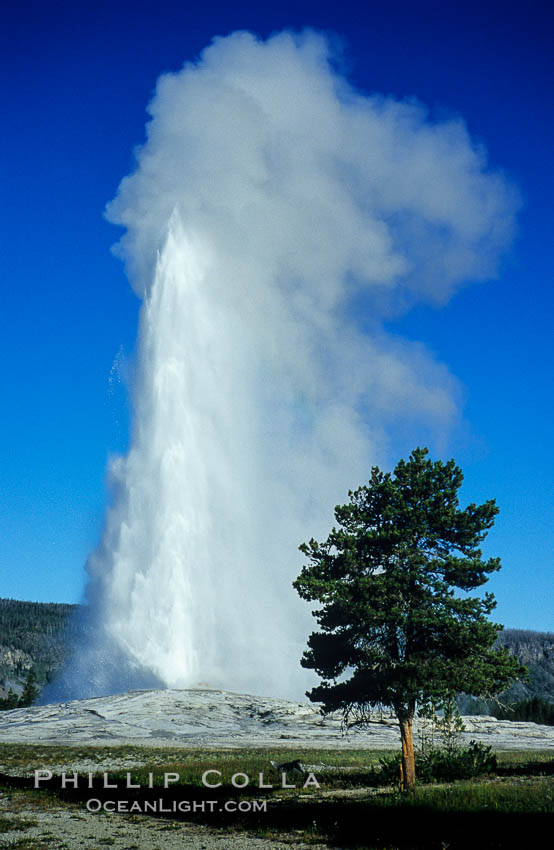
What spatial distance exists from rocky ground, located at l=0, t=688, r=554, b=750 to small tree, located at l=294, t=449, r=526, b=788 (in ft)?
83.5

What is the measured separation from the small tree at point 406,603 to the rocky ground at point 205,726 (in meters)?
25.4

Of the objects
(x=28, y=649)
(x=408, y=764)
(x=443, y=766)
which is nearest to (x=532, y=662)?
(x=28, y=649)

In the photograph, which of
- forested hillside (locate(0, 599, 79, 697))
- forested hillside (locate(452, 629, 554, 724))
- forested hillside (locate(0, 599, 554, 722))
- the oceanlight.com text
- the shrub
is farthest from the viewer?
forested hillside (locate(0, 599, 79, 697))

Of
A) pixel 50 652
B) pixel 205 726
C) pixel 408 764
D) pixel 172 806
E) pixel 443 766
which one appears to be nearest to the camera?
pixel 172 806

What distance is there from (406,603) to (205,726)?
43.7m

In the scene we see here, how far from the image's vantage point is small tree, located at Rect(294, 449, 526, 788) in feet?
80.5

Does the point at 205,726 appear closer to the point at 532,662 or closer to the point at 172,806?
the point at 172,806

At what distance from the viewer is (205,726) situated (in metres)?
62.6

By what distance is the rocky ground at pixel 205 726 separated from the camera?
53.6 meters

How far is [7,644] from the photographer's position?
184750 mm

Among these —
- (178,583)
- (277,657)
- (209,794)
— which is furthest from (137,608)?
(209,794)

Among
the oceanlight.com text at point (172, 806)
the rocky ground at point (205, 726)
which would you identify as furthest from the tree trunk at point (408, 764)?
the rocky ground at point (205, 726)

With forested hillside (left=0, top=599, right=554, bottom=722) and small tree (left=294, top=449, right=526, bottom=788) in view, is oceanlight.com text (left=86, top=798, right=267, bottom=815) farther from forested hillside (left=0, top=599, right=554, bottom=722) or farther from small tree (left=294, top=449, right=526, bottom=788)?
forested hillside (left=0, top=599, right=554, bottom=722)

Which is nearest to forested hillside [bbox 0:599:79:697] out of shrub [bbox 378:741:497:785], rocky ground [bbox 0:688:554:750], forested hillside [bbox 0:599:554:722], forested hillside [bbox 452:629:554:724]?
forested hillside [bbox 0:599:554:722]
